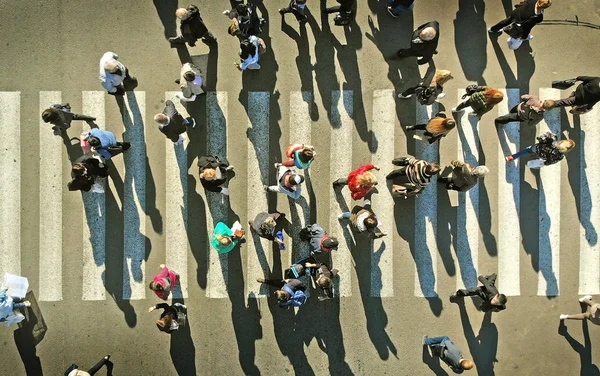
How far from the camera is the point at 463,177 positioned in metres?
7.33

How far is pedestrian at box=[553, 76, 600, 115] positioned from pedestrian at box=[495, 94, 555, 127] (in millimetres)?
275

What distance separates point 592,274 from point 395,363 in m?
4.56

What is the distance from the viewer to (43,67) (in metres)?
8.10

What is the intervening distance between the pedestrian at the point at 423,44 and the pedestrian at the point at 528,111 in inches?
77.3

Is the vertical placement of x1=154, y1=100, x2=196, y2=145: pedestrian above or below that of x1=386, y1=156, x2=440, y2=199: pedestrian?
above

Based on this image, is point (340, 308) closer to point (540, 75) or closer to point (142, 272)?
point (142, 272)

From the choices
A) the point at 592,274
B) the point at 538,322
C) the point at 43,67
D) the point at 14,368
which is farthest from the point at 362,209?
the point at 14,368

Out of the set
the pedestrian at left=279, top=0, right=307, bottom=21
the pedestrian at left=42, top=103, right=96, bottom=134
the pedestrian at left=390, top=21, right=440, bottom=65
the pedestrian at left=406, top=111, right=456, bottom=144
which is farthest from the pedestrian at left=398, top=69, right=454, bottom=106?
the pedestrian at left=42, top=103, right=96, bottom=134

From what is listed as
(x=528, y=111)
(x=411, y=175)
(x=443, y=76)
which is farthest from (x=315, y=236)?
(x=528, y=111)

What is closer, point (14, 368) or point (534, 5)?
point (534, 5)

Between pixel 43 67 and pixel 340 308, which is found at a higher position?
pixel 43 67

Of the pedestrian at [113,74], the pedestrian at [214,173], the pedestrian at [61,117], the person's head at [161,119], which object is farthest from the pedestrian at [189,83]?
the pedestrian at [61,117]

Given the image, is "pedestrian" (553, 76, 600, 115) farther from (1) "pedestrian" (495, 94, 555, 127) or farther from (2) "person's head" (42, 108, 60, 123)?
(2) "person's head" (42, 108, 60, 123)

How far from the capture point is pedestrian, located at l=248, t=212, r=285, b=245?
6930 millimetres
